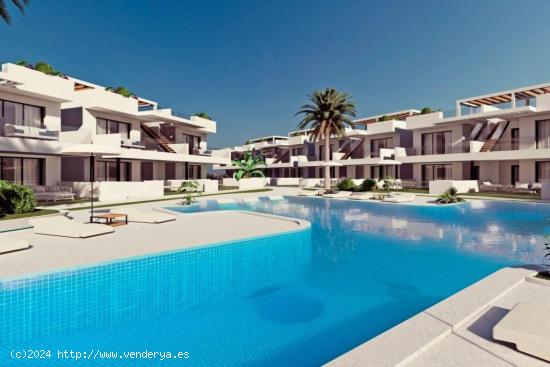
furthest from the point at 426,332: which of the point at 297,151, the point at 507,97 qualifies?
the point at 297,151

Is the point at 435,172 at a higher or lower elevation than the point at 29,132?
lower

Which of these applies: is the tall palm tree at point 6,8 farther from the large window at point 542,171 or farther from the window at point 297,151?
the window at point 297,151

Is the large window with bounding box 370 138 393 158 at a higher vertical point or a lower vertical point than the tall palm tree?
lower

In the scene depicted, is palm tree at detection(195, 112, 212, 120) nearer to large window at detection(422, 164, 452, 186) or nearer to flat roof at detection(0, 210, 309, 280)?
large window at detection(422, 164, 452, 186)

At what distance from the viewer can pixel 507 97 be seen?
3162 centimetres

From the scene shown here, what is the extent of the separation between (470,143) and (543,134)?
5.36 meters

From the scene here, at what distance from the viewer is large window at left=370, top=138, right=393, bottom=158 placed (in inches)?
1649

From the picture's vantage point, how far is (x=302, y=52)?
5456cm

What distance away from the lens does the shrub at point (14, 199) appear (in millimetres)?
14406

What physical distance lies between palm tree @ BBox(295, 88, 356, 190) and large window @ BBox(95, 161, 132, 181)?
18056 millimetres

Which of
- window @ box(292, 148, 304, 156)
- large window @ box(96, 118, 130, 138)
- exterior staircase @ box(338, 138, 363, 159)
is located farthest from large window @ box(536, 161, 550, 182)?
large window @ box(96, 118, 130, 138)

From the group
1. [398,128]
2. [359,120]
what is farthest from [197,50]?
[398,128]

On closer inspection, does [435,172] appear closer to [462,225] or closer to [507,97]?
[507,97]

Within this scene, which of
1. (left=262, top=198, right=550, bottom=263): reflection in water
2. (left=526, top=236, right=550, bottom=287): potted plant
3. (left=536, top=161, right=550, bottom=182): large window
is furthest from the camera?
(left=536, top=161, right=550, bottom=182): large window
